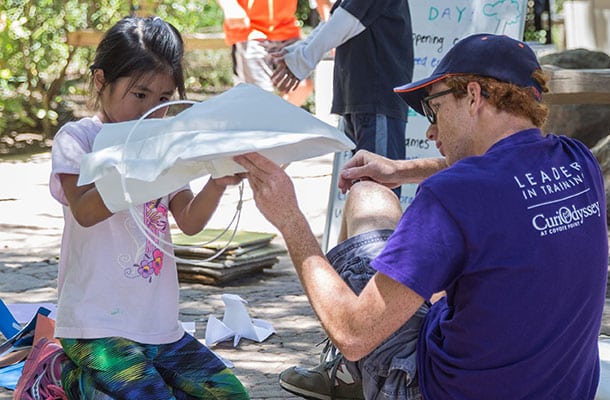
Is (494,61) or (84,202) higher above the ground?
(494,61)

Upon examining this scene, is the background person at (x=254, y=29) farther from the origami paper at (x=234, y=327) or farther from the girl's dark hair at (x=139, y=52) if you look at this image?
the girl's dark hair at (x=139, y=52)

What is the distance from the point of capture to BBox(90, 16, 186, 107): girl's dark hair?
107 inches

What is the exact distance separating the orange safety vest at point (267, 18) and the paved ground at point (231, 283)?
121cm

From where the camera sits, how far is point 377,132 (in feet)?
15.8

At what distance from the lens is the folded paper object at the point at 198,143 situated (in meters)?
2.25

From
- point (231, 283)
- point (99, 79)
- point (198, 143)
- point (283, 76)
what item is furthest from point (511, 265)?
point (231, 283)

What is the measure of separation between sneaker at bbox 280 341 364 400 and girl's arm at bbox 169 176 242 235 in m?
0.55

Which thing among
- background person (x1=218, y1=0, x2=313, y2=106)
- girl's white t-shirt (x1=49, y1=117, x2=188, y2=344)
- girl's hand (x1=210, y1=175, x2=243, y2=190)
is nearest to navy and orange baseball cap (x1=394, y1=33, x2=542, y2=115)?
girl's hand (x1=210, y1=175, x2=243, y2=190)

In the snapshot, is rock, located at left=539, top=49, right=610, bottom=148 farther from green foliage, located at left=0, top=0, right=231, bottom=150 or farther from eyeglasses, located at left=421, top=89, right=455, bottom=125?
eyeglasses, located at left=421, top=89, right=455, bottom=125

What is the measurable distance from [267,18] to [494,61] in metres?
4.78

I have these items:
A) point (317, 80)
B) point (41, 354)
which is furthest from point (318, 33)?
point (41, 354)

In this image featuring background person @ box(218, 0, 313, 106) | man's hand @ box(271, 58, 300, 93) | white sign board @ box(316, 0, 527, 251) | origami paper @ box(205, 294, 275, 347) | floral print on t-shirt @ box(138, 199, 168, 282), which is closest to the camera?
floral print on t-shirt @ box(138, 199, 168, 282)

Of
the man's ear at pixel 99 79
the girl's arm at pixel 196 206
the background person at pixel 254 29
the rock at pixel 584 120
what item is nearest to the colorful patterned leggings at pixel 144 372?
the girl's arm at pixel 196 206

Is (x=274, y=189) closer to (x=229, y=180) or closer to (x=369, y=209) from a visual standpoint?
(x=229, y=180)
